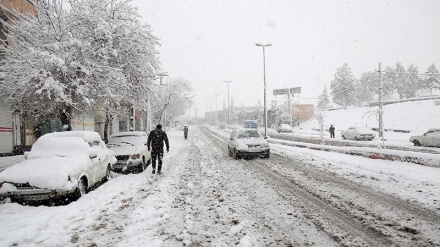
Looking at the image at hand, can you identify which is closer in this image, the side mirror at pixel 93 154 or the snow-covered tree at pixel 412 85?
the side mirror at pixel 93 154

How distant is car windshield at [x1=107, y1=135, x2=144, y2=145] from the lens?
12.1 metres

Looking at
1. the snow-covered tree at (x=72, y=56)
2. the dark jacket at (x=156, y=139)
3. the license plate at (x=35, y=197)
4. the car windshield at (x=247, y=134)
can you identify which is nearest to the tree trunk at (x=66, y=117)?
the snow-covered tree at (x=72, y=56)

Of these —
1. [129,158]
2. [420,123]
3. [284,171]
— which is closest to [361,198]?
[284,171]

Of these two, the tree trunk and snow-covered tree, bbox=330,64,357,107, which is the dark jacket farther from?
snow-covered tree, bbox=330,64,357,107

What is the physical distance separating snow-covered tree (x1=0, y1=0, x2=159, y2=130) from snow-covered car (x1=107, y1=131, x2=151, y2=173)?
1938mm

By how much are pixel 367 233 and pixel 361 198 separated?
2.35 metres

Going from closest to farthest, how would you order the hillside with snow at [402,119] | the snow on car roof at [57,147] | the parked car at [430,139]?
the snow on car roof at [57,147] < the parked car at [430,139] < the hillside with snow at [402,119]

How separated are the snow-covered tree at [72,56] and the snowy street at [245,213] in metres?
4.83

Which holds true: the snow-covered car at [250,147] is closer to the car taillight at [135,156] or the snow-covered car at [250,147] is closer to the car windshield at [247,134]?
the car windshield at [247,134]

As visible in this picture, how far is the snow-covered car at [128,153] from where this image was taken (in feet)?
34.9

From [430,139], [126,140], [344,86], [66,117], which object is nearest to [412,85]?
[344,86]

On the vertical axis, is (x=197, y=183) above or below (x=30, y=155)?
below

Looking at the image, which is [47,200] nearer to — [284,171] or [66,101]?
[66,101]

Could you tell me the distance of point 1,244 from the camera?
4344mm
